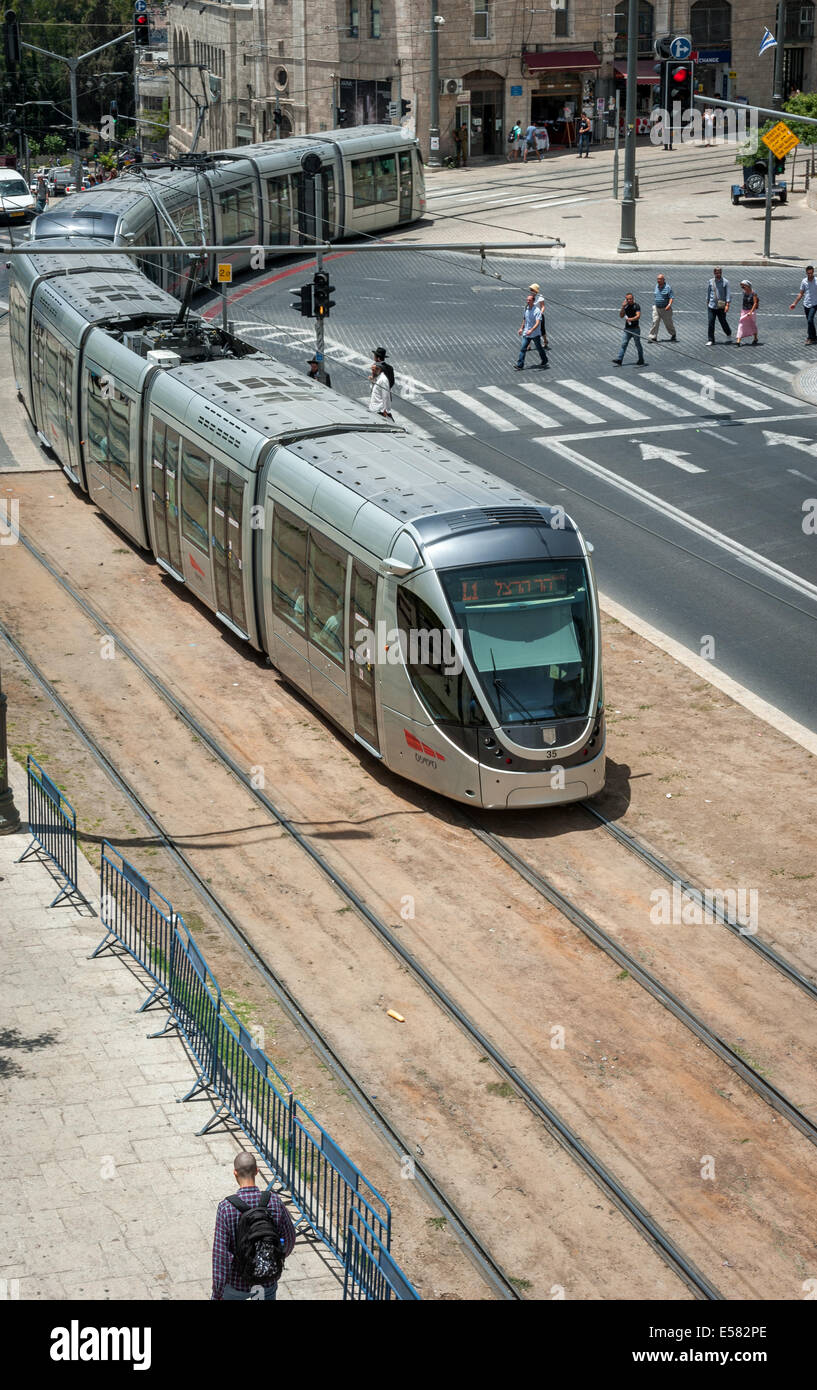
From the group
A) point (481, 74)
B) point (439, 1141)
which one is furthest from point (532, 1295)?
point (481, 74)

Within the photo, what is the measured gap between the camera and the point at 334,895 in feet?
55.9

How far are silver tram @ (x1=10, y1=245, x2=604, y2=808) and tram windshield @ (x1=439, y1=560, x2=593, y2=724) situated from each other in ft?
0.06

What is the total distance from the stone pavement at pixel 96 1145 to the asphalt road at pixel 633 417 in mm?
10293

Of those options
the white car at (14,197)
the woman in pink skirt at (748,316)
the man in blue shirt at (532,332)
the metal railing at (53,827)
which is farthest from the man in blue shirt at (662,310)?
the white car at (14,197)

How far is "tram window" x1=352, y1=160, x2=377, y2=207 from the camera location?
50.5m

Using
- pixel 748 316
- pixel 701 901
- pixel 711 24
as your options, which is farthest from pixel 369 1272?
pixel 711 24

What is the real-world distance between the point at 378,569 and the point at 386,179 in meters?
36.4

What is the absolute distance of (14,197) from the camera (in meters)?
67.0

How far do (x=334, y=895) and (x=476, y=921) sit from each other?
4.77 ft

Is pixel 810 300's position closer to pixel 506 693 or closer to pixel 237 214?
pixel 237 214

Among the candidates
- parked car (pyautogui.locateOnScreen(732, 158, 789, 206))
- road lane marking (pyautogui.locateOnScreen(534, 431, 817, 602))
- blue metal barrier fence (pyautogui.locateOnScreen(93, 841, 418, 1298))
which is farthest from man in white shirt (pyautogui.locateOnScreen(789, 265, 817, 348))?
blue metal barrier fence (pyautogui.locateOnScreen(93, 841, 418, 1298))

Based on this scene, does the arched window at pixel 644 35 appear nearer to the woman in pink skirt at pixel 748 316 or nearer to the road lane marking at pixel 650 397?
the woman in pink skirt at pixel 748 316

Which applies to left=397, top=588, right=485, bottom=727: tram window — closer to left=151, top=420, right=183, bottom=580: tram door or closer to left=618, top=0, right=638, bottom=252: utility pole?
left=151, top=420, right=183, bottom=580: tram door
